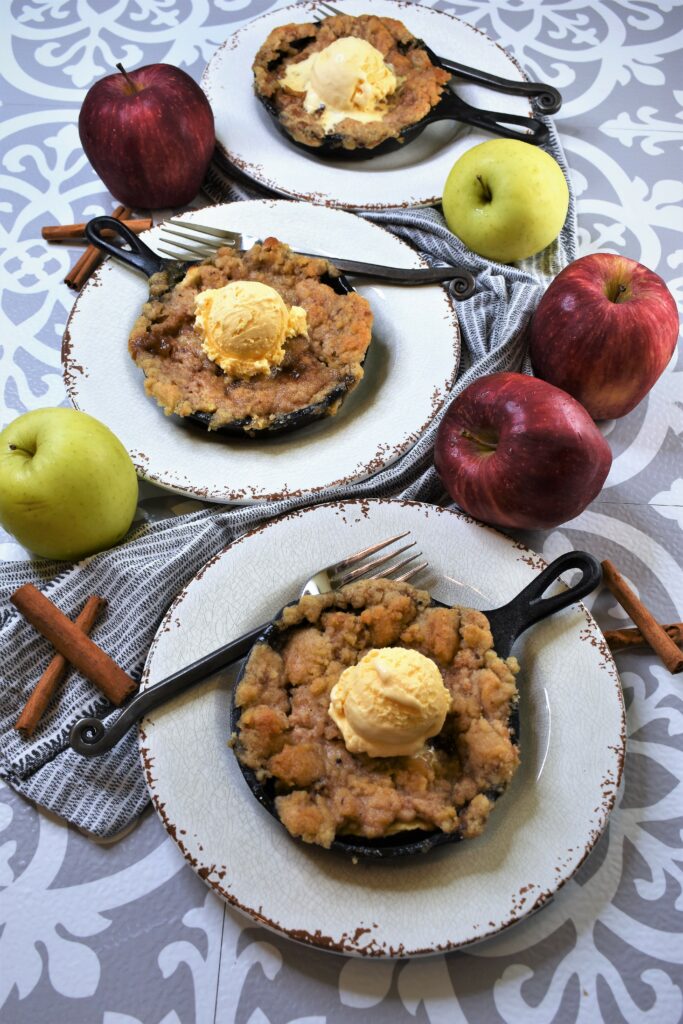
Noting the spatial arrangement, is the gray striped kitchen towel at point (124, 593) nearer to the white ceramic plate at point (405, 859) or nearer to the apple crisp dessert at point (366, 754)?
the white ceramic plate at point (405, 859)

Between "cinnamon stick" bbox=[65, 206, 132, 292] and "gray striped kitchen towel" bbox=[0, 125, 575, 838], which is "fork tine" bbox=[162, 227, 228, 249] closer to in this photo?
"cinnamon stick" bbox=[65, 206, 132, 292]

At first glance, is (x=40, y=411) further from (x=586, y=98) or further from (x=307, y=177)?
(x=586, y=98)

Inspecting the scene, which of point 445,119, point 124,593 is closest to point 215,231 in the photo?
point 445,119

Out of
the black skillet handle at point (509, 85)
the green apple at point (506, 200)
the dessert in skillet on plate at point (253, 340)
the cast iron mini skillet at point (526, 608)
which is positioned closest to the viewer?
the cast iron mini skillet at point (526, 608)

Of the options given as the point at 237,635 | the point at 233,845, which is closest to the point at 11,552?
the point at 237,635

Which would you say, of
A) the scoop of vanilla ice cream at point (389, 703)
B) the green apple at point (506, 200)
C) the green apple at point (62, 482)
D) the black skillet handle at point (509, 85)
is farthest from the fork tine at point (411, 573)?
the black skillet handle at point (509, 85)

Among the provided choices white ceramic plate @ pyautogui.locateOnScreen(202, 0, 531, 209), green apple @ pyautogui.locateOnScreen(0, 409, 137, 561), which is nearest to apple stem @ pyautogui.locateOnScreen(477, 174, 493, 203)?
white ceramic plate @ pyautogui.locateOnScreen(202, 0, 531, 209)
